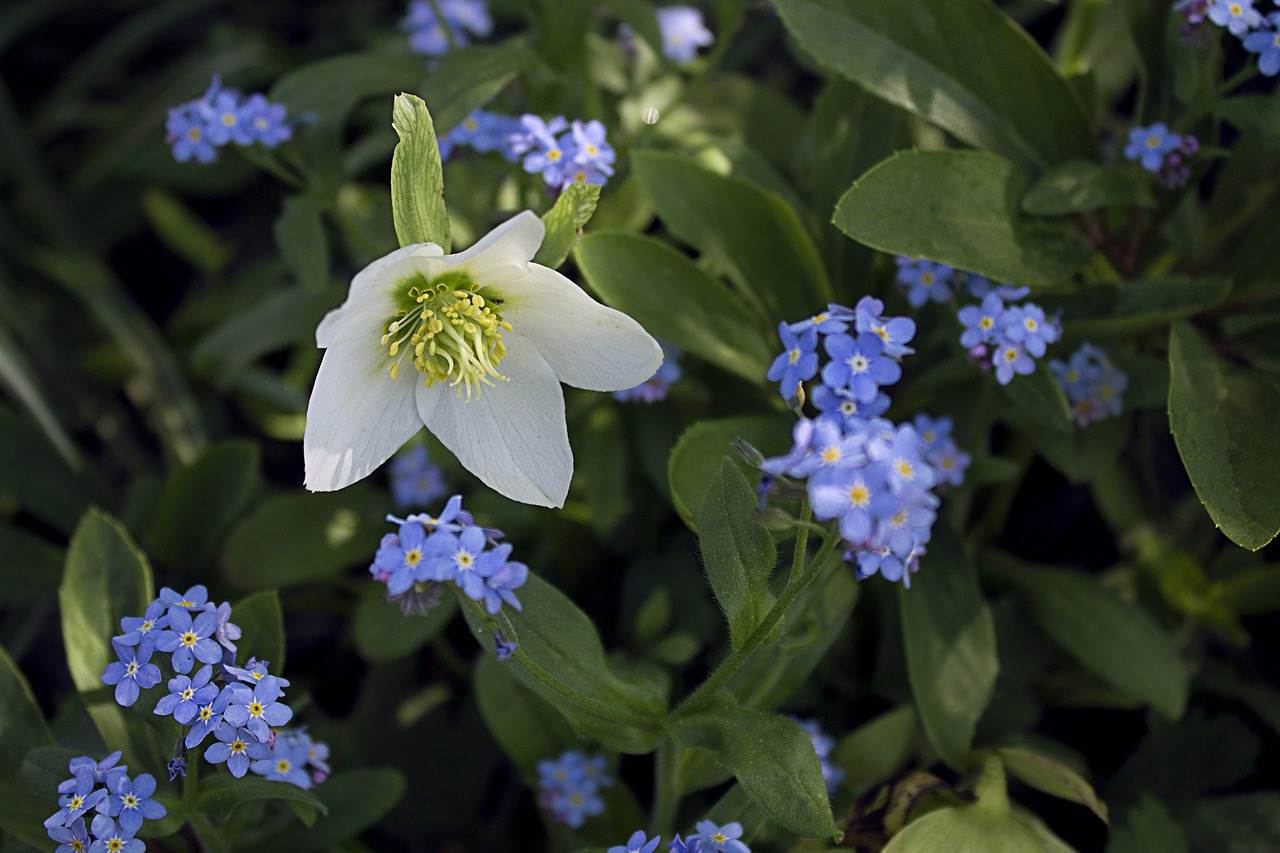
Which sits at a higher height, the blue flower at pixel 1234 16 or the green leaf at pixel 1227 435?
the blue flower at pixel 1234 16

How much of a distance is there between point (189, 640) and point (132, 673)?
0.33 ft

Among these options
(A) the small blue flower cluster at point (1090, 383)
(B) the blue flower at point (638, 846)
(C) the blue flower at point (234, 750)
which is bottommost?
(B) the blue flower at point (638, 846)

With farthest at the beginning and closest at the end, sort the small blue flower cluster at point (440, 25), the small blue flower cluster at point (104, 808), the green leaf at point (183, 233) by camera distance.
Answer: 1. the green leaf at point (183, 233)
2. the small blue flower cluster at point (440, 25)
3. the small blue flower cluster at point (104, 808)

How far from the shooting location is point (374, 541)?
6.65ft

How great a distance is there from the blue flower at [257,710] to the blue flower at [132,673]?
113 mm

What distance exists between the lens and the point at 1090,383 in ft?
5.60

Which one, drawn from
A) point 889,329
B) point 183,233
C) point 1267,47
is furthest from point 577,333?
point 183,233

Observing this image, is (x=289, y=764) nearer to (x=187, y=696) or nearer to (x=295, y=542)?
(x=187, y=696)

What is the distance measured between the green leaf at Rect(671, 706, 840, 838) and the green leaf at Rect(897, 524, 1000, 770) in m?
0.41

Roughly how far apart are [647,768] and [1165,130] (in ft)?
4.69

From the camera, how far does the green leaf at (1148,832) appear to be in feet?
5.59

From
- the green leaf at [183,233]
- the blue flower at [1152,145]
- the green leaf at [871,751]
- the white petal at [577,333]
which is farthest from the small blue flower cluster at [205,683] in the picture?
the green leaf at [183,233]

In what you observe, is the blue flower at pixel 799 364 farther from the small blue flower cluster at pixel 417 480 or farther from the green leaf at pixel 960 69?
the small blue flower cluster at pixel 417 480

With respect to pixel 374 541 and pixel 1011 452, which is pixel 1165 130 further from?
pixel 374 541
